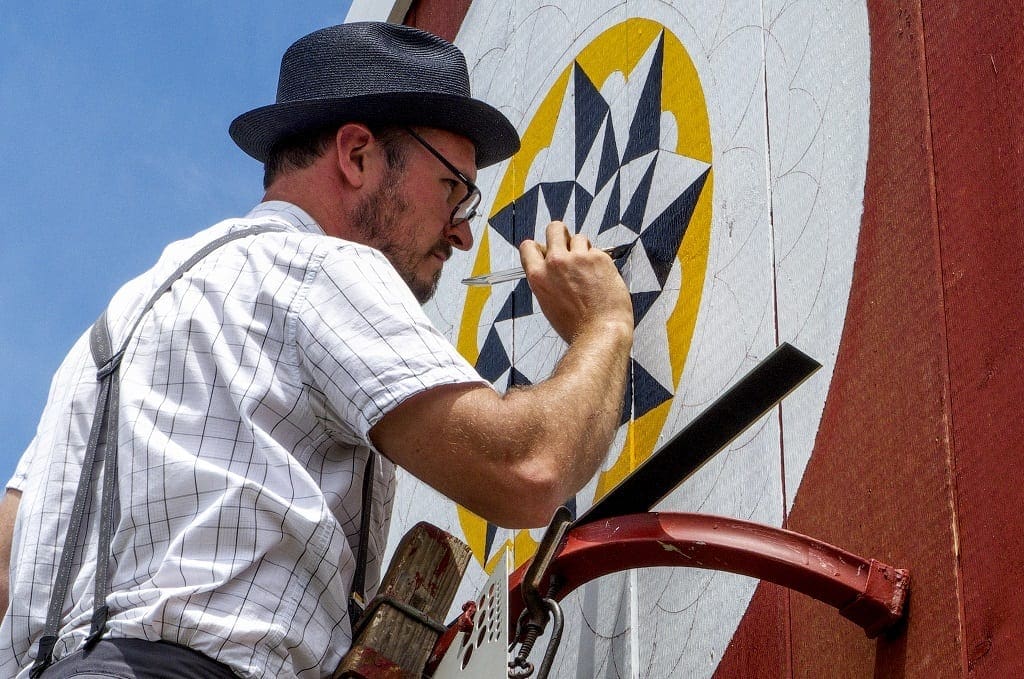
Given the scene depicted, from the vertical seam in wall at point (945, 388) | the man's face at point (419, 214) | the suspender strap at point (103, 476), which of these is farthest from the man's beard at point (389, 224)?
the vertical seam in wall at point (945, 388)

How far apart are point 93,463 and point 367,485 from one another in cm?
32

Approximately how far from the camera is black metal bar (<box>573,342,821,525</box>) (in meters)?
1.70

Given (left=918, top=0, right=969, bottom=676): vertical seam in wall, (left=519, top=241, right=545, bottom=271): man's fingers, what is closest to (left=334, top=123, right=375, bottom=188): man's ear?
(left=519, top=241, right=545, bottom=271): man's fingers

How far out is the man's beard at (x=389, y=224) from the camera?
222 centimetres

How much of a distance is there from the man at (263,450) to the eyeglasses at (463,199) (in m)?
0.37

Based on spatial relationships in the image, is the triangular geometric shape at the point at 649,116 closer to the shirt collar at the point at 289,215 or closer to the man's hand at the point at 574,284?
the man's hand at the point at 574,284

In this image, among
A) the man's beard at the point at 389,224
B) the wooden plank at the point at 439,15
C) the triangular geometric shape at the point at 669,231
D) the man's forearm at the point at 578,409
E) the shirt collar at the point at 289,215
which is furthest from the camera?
the wooden plank at the point at 439,15

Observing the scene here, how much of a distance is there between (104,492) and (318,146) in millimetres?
726

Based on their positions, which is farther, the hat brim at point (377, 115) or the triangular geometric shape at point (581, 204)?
the triangular geometric shape at point (581, 204)

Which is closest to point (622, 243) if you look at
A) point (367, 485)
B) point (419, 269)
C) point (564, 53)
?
point (419, 269)

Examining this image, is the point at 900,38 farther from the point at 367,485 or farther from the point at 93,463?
the point at 93,463

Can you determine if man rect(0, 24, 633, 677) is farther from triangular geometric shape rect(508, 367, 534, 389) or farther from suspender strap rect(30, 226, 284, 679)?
triangular geometric shape rect(508, 367, 534, 389)

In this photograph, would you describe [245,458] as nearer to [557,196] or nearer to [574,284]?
[574,284]

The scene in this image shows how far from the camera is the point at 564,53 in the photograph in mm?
2953
